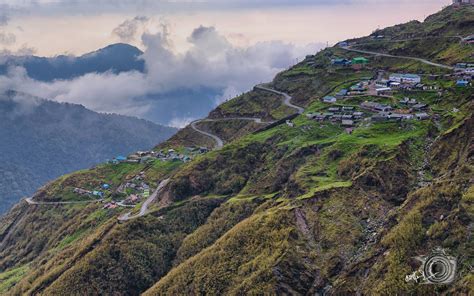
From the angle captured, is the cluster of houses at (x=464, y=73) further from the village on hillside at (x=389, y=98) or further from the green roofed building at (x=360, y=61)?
the green roofed building at (x=360, y=61)

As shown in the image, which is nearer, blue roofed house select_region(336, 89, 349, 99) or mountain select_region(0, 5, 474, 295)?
mountain select_region(0, 5, 474, 295)

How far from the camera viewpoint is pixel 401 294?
65.8 metres

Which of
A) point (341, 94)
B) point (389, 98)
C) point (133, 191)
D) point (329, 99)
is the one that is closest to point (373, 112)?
point (389, 98)

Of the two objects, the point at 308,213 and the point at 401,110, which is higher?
the point at 401,110

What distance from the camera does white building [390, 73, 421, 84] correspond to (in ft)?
500

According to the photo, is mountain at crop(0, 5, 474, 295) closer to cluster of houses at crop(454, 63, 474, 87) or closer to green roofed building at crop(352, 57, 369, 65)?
cluster of houses at crop(454, 63, 474, 87)

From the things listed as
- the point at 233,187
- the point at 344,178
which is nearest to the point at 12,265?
the point at 233,187

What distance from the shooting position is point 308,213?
303 feet

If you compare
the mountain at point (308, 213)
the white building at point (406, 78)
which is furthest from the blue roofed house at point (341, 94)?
the white building at point (406, 78)

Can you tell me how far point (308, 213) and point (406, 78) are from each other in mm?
83652

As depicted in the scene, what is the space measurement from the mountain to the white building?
5.50 feet

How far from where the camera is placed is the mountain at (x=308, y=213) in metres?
75.3

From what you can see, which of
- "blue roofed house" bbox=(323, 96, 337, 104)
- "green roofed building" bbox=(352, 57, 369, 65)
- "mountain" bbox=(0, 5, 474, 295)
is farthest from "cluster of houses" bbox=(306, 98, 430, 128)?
"green roofed building" bbox=(352, 57, 369, 65)

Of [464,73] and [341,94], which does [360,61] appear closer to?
[341,94]
